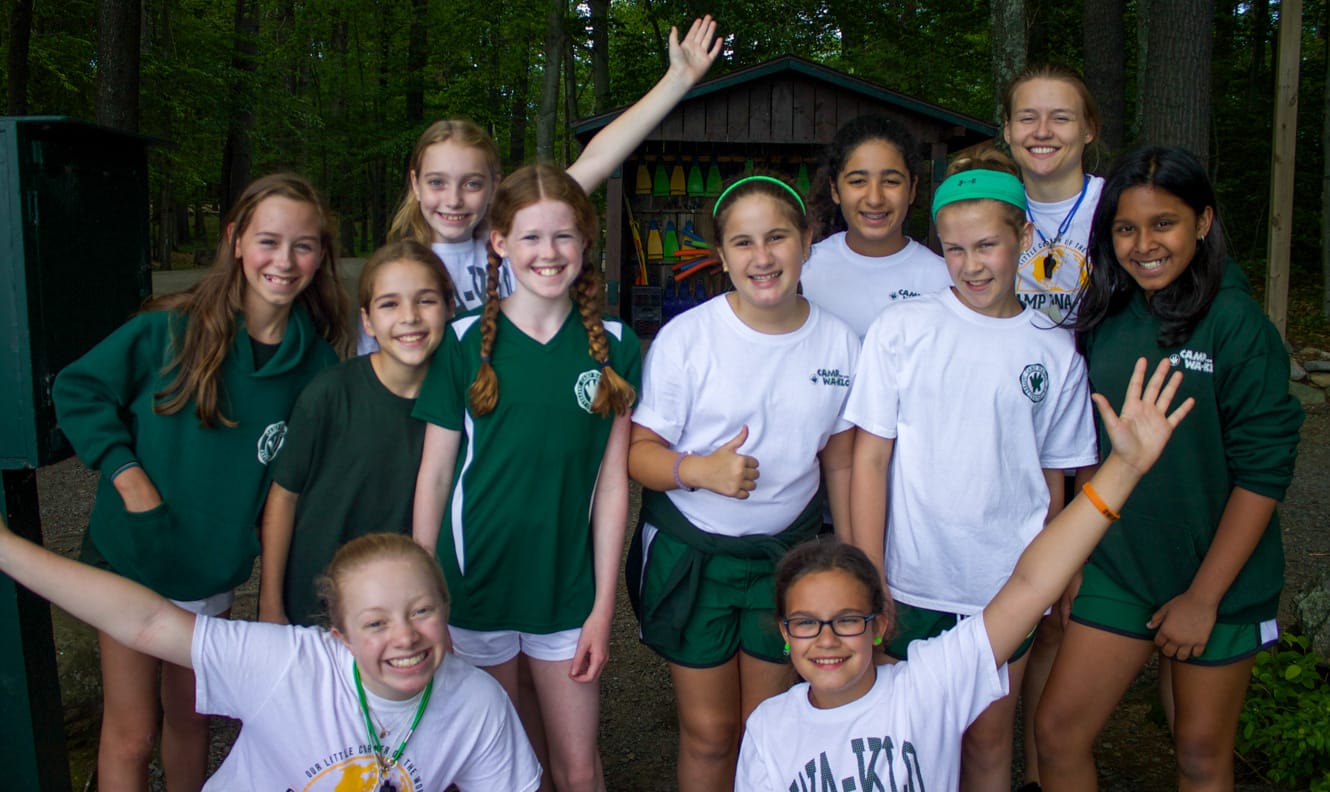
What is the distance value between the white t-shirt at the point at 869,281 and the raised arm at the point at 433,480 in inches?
46.0

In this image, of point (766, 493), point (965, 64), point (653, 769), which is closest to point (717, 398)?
point (766, 493)

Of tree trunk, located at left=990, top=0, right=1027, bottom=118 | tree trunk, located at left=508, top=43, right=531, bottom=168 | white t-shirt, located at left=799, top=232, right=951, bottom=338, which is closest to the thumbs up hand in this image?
white t-shirt, located at left=799, top=232, right=951, bottom=338

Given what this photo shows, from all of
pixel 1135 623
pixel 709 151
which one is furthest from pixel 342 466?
pixel 709 151

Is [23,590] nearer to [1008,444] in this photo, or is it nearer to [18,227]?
[18,227]

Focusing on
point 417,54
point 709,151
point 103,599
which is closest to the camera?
point 103,599

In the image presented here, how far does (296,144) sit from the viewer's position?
23.1 meters

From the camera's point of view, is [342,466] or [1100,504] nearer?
[1100,504]

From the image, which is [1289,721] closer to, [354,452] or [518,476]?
[518,476]

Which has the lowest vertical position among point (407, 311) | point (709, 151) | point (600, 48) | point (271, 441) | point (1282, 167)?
point (271, 441)

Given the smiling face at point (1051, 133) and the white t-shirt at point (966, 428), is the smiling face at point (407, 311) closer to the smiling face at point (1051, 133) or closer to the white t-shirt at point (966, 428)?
the white t-shirt at point (966, 428)

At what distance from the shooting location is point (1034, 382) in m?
2.54

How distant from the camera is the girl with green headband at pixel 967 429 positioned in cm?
253

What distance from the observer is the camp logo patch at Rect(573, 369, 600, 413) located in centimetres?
263

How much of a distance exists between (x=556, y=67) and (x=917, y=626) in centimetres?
1256
